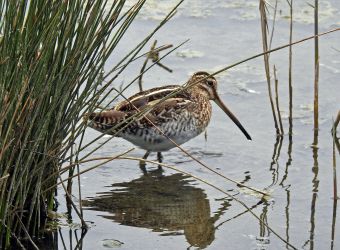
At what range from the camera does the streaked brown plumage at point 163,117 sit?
671 cm

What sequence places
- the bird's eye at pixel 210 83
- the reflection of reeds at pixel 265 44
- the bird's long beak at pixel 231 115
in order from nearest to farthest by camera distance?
the reflection of reeds at pixel 265 44
the bird's long beak at pixel 231 115
the bird's eye at pixel 210 83

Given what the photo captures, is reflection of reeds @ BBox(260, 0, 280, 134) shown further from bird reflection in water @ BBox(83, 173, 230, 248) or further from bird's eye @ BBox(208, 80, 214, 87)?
bird reflection in water @ BBox(83, 173, 230, 248)

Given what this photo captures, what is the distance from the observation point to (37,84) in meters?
4.68

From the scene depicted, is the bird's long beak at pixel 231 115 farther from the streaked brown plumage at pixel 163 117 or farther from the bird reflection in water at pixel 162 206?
the bird reflection in water at pixel 162 206

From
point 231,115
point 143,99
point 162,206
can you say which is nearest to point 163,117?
point 143,99

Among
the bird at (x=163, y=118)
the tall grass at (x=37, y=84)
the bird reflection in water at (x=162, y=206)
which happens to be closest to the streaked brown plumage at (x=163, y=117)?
the bird at (x=163, y=118)

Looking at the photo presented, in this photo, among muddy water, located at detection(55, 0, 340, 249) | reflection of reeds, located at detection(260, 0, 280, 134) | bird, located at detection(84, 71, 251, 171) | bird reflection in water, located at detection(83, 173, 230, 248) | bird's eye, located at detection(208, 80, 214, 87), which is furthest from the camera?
bird's eye, located at detection(208, 80, 214, 87)

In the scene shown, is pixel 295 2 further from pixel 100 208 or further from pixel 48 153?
pixel 48 153

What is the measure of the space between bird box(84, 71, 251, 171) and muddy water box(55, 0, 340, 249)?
0.55 feet

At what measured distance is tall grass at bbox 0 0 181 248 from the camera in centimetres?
457

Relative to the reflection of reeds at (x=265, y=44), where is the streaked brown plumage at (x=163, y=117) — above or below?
below

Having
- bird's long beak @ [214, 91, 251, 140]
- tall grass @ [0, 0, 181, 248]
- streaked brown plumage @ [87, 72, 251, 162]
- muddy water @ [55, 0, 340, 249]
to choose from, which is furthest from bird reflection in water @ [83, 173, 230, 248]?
tall grass @ [0, 0, 181, 248]

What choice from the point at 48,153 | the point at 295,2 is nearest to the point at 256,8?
the point at 295,2

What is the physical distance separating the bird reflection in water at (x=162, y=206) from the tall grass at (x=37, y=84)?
85 centimetres
